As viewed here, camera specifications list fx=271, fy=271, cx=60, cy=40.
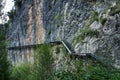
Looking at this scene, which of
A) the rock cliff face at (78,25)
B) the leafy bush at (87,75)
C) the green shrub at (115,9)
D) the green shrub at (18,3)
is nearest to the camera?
the leafy bush at (87,75)

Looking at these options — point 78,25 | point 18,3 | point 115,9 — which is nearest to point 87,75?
point 115,9

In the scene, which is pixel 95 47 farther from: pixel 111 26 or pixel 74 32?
pixel 74 32

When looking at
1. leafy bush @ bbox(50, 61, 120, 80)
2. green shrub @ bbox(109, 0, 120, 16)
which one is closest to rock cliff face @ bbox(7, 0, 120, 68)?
green shrub @ bbox(109, 0, 120, 16)

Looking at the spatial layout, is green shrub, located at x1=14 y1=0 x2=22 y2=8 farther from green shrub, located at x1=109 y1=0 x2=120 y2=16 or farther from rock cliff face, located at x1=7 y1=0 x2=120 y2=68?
green shrub, located at x1=109 y1=0 x2=120 y2=16

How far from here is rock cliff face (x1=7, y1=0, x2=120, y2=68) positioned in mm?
9429

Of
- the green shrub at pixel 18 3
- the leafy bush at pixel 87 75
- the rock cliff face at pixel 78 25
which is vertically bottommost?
the leafy bush at pixel 87 75

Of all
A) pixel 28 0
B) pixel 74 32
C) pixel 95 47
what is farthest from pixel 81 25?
pixel 28 0

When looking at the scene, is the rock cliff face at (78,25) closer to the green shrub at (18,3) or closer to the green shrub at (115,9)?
the green shrub at (115,9)

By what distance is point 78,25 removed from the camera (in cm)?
1227

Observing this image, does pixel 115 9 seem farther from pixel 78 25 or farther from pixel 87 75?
pixel 87 75

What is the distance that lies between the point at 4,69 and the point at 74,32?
15.9 feet

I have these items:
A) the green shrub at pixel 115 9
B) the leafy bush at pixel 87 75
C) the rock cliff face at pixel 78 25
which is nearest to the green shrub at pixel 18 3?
the rock cliff face at pixel 78 25

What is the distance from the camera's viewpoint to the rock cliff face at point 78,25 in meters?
9.43

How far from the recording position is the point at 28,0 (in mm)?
21500
